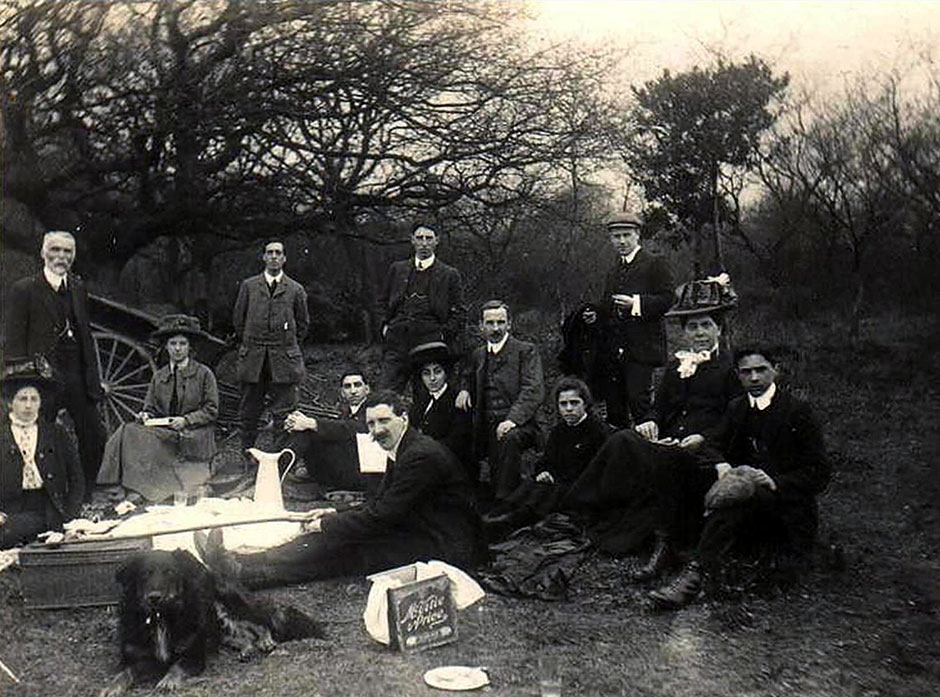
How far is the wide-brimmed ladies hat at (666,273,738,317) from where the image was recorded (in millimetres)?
4520

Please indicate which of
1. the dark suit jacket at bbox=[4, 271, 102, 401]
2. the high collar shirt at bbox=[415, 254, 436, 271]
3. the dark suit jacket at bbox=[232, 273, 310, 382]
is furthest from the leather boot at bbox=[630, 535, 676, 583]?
the dark suit jacket at bbox=[4, 271, 102, 401]

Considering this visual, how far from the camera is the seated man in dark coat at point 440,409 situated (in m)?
5.10

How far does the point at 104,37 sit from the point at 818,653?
5.76 metres

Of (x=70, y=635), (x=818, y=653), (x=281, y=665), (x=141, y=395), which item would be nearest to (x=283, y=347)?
(x=141, y=395)

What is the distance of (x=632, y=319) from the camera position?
5113 millimetres

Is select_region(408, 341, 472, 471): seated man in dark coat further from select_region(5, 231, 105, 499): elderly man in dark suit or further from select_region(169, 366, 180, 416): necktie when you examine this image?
select_region(5, 231, 105, 499): elderly man in dark suit

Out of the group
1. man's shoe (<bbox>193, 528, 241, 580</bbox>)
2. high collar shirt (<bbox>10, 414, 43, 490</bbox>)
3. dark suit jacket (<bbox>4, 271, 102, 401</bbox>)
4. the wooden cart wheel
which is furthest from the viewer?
the wooden cart wheel

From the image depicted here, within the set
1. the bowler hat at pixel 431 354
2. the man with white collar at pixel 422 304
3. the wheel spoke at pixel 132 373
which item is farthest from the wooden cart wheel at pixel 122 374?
the bowler hat at pixel 431 354

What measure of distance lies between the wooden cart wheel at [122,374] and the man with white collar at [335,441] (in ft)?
7.24

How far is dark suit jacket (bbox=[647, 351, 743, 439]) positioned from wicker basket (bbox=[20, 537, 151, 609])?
8.08 feet

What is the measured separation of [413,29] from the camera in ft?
21.6

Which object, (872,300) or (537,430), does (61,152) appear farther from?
(872,300)

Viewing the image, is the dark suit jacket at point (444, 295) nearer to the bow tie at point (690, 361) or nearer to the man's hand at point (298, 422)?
the man's hand at point (298, 422)

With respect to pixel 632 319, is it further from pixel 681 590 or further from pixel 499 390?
pixel 681 590
